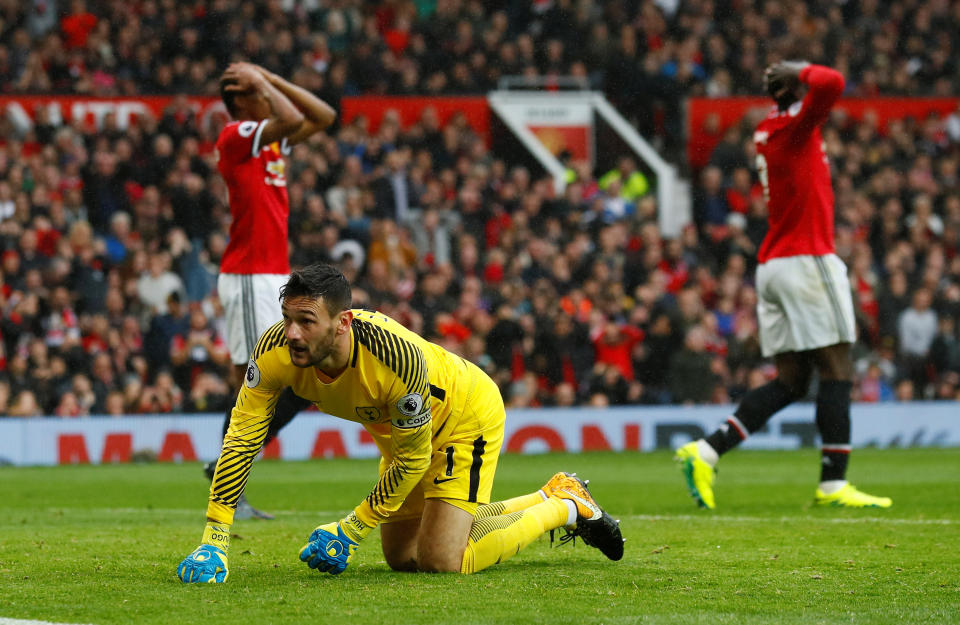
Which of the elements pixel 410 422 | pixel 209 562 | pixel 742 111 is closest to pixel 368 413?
pixel 410 422

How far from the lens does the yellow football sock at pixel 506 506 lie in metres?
6.64

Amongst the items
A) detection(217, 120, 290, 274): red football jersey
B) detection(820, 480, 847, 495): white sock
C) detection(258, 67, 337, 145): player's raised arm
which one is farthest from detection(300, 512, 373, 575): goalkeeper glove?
detection(820, 480, 847, 495): white sock

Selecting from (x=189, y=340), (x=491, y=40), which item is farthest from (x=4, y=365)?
(x=491, y=40)

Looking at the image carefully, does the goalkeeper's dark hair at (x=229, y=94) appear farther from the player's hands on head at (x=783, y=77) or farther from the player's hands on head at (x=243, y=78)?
the player's hands on head at (x=783, y=77)

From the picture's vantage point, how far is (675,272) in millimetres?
20000

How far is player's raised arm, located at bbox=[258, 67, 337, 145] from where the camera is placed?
348 inches

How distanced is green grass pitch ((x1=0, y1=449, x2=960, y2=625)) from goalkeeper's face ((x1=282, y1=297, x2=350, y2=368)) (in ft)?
2.98

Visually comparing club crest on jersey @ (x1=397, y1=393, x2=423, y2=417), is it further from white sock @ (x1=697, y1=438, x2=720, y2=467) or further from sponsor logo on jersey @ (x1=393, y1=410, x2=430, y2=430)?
white sock @ (x1=697, y1=438, x2=720, y2=467)

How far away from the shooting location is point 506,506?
6.80 meters

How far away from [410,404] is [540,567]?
1.22m

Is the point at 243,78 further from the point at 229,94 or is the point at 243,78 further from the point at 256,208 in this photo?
the point at 256,208

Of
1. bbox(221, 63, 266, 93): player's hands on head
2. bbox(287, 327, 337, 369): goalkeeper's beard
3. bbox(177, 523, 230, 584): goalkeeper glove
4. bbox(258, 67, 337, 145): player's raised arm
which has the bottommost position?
bbox(177, 523, 230, 584): goalkeeper glove

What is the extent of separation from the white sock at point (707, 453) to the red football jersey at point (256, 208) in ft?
9.49

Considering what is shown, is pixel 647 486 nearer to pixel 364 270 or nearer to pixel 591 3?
pixel 364 270
